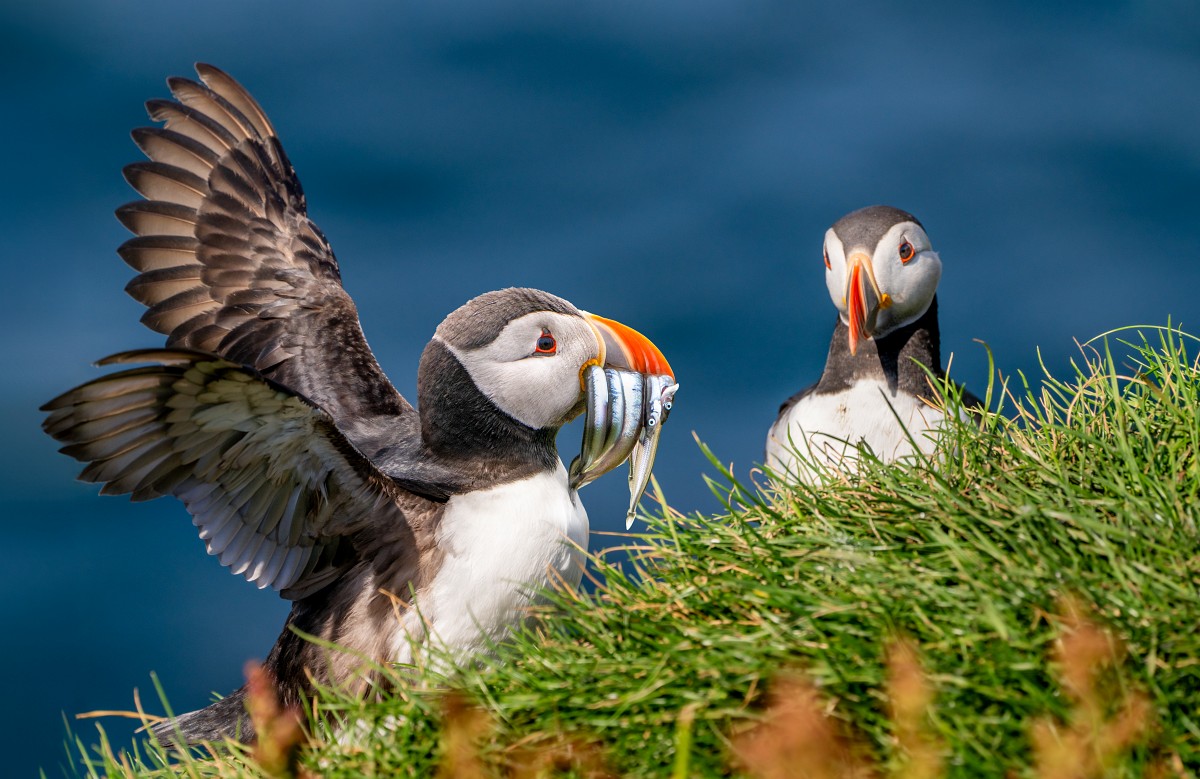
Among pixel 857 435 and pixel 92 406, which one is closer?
pixel 92 406

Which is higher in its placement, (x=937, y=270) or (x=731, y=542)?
(x=937, y=270)

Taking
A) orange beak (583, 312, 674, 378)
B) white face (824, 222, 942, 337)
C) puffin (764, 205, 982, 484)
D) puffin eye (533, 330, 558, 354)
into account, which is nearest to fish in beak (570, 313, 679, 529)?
orange beak (583, 312, 674, 378)

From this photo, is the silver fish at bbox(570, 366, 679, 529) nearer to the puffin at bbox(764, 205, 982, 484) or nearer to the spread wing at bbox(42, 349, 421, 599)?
the spread wing at bbox(42, 349, 421, 599)

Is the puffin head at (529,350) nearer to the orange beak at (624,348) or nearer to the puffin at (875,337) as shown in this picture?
the orange beak at (624,348)

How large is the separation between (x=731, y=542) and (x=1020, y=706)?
1.05 meters

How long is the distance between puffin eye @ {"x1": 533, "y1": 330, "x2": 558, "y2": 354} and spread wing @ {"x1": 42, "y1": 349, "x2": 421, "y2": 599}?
69 centimetres

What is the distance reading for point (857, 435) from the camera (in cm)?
593

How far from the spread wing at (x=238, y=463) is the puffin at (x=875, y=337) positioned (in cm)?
227

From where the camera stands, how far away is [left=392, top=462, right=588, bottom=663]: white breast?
166 inches

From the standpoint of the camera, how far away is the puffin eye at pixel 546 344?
14.8ft

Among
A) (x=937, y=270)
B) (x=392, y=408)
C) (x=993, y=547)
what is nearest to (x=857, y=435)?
(x=937, y=270)

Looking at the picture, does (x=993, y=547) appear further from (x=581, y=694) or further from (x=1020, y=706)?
(x=581, y=694)

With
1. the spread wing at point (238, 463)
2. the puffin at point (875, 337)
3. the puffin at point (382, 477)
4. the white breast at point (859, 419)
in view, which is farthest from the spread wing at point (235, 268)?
the puffin at point (875, 337)

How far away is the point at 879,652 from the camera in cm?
267
